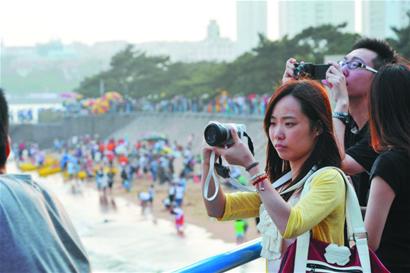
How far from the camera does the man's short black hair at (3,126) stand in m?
1.27

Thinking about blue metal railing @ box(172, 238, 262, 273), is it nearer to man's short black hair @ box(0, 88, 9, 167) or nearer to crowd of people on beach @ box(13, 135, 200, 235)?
man's short black hair @ box(0, 88, 9, 167)

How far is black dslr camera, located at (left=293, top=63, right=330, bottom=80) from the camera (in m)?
1.89

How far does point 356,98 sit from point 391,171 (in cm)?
57

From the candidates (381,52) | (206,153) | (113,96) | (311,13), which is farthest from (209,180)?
(311,13)

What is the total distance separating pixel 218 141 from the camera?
1396 millimetres

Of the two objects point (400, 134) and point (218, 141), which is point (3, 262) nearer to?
point (218, 141)

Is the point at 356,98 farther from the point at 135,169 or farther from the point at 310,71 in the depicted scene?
the point at 135,169

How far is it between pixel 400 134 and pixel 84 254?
835 mm

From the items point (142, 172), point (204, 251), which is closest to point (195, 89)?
point (142, 172)

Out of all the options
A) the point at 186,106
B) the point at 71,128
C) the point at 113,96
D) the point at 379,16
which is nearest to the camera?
the point at 186,106

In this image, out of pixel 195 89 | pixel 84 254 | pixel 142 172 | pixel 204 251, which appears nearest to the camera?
pixel 84 254

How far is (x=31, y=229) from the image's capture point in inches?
47.8

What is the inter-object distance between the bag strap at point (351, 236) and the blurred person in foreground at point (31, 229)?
0.45 metres

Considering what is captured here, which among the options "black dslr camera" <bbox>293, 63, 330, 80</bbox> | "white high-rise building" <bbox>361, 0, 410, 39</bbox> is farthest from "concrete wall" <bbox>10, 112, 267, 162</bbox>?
"black dslr camera" <bbox>293, 63, 330, 80</bbox>
